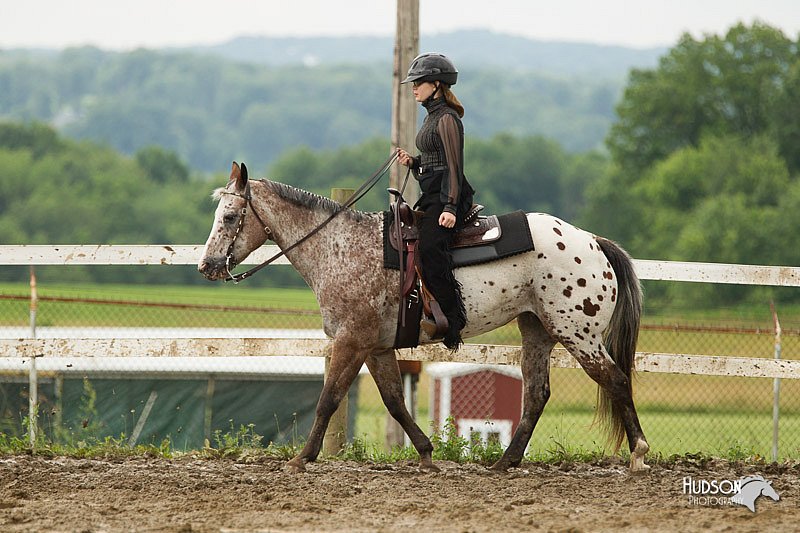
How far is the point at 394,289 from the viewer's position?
731 cm

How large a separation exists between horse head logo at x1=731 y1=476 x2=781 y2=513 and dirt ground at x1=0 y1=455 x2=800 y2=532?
6 centimetres

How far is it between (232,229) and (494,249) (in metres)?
1.71

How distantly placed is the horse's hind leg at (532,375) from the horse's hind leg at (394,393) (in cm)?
51

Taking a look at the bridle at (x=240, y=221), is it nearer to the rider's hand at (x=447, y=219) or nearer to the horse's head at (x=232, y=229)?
the horse's head at (x=232, y=229)

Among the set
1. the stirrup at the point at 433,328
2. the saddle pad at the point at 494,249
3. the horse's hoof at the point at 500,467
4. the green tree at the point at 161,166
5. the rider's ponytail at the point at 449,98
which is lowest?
the green tree at the point at 161,166

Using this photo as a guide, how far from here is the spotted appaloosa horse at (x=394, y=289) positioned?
23.8 feet

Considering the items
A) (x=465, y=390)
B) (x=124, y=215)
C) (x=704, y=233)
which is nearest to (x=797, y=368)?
(x=465, y=390)

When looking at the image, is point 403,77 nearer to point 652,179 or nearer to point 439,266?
point 439,266

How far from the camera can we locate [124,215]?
3238 inches

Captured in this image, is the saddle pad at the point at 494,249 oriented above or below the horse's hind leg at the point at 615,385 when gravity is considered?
above

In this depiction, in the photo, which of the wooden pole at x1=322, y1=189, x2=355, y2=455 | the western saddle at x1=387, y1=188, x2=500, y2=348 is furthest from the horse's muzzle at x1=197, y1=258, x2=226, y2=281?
the wooden pole at x1=322, y1=189, x2=355, y2=455

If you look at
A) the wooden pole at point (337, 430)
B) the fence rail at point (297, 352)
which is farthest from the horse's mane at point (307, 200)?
the fence rail at point (297, 352)

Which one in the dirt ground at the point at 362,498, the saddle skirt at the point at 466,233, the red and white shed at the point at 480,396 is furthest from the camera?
the red and white shed at the point at 480,396

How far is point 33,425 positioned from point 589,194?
61993mm
